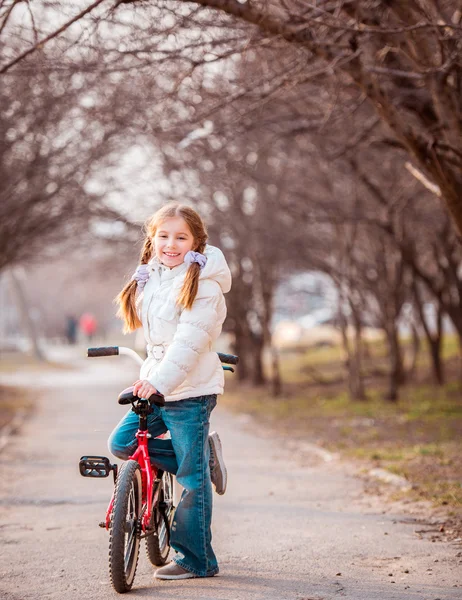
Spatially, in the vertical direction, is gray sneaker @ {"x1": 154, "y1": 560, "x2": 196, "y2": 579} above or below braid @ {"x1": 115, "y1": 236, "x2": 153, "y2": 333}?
below

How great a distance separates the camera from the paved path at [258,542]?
5.15 m

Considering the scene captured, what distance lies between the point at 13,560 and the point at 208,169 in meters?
15.8

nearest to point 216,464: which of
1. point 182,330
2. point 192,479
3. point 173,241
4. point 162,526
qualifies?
point 192,479

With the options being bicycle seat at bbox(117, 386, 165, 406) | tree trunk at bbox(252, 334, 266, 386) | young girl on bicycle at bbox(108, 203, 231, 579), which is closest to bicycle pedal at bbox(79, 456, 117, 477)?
young girl on bicycle at bbox(108, 203, 231, 579)

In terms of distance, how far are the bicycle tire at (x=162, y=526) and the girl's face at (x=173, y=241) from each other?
1.35 meters

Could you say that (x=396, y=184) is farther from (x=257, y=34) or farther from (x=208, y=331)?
(x=208, y=331)

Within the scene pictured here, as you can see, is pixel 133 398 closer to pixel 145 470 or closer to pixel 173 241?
pixel 145 470

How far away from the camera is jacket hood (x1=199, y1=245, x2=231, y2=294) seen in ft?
17.2

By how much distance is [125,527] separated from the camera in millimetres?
4902

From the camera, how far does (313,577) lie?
5383 millimetres

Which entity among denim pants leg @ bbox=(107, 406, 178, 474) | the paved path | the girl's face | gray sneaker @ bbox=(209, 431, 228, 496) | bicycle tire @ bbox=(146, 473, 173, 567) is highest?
the girl's face

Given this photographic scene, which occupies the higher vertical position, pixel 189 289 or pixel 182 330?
pixel 189 289

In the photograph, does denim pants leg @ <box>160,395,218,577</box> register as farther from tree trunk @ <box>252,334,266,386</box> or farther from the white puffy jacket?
tree trunk @ <box>252,334,266,386</box>

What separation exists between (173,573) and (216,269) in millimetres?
1778
